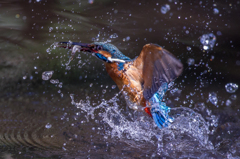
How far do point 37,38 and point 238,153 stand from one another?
5.94ft

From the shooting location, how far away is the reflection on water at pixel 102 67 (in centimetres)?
161

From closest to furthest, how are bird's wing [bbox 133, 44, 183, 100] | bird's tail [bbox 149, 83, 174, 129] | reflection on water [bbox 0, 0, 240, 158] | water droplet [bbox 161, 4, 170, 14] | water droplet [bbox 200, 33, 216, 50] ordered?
bird's wing [bbox 133, 44, 183, 100] < bird's tail [bbox 149, 83, 174, 129] < reflection on water [bbox 0, 0, 240, 158] < water droplet [bbox 161, 4, 170, 14] < water droplet [bbox 200, 33, 216, 50]

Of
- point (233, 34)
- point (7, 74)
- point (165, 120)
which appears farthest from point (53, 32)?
point (233, 34)

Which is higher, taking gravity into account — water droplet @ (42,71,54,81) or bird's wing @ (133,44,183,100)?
bird's wing @ (133,44,183,100)

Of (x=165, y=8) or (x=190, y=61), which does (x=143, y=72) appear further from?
(x=190, y=61)

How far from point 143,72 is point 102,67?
107cm

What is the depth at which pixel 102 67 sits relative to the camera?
91.6 inches

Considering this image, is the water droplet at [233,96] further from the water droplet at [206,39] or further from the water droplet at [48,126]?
the water droplet at [48,126]

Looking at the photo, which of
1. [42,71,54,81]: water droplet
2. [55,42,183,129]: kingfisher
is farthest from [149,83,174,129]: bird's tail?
[42,71,54,81]: water droplet

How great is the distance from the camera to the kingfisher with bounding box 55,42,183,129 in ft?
3.87

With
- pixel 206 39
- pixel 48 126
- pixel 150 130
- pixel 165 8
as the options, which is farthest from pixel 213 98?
pixel 48 126

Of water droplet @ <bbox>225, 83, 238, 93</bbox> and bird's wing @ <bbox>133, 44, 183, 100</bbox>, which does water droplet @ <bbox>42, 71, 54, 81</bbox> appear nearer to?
bird's wing @ <bbox>133, 44, 183, 100</bbox>

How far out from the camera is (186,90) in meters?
2.21

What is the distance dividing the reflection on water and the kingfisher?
17 centimetres
